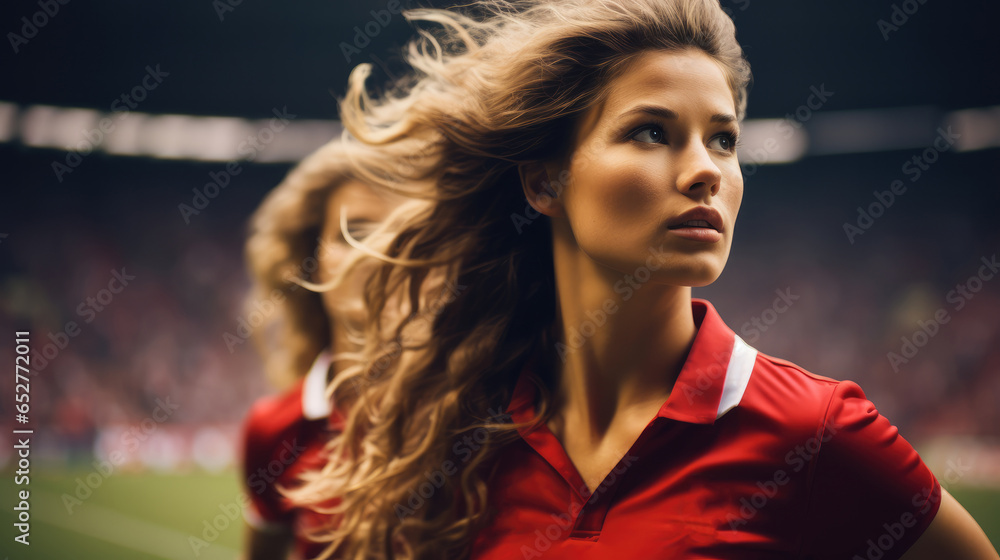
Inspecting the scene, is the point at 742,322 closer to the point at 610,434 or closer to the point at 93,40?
A: the point at 93,40

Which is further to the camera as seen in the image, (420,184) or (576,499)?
(420,184)

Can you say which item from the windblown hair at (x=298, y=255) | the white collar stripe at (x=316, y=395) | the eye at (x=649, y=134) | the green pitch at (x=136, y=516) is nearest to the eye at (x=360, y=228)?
the windblown hair at (x=298, y=255)

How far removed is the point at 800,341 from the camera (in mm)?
16641

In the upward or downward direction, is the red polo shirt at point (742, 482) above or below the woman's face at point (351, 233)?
below

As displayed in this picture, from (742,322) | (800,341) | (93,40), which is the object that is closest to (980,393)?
(800,341)

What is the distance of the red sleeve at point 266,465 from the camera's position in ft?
9.61

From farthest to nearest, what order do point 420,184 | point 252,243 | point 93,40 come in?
point 93,40 → point 252,243 → point 420,184

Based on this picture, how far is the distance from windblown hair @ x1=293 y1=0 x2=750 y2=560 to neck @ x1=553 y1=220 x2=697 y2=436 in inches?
7.2

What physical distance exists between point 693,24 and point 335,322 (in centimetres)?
222

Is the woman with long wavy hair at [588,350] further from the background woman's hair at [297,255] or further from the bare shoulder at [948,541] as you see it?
the background woman's hair at [297,255]

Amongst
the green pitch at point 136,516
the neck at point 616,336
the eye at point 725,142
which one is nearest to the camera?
the eye at point 725,142

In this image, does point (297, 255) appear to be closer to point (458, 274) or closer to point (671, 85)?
point (458, 274)

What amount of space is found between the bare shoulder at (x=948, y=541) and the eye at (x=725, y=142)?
2.88 ft

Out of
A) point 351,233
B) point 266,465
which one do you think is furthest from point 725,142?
point 266,465
